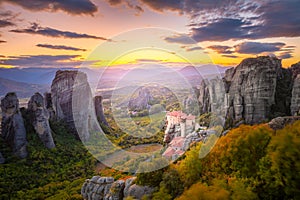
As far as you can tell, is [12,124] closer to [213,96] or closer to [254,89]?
[213,96]

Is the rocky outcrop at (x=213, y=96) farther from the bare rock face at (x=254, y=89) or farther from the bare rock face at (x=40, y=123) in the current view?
the bare rock face at (x=40, y=123)

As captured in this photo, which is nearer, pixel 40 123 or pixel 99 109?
pixel 40 123

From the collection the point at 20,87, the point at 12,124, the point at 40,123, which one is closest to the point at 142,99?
the point at 40,123

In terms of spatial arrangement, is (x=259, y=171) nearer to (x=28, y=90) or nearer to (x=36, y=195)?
(x=36, y=195)

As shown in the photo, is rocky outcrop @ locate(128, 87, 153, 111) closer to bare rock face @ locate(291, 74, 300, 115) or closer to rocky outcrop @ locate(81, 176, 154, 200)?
bare rock face @ locate(291, 74, 300, 115)

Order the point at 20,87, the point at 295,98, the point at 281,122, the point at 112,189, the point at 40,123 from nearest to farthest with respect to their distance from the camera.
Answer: the point at 112,189 → the point at 281,122 → the point at 295,98 → the point at 40,123 → the point at 20,87

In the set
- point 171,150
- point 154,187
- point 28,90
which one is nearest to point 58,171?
point 171,150
